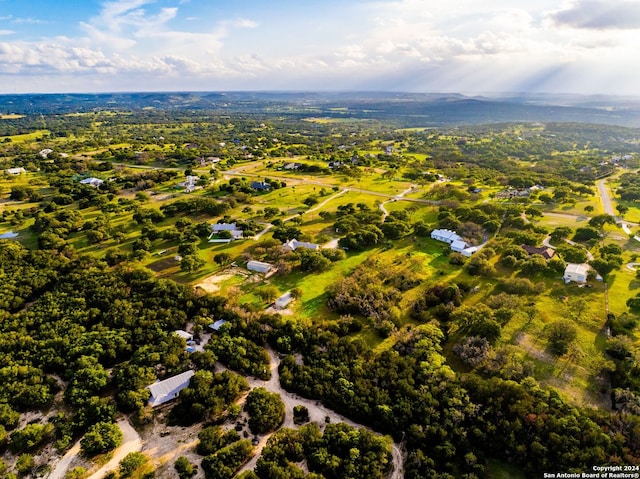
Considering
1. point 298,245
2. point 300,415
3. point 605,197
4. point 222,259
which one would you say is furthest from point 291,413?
point 605,197

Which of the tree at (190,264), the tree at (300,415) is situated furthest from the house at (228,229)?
the tree at (300,415)

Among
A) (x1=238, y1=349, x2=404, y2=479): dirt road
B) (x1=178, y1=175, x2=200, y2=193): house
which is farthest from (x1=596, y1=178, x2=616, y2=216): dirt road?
(x1=178, y1=175, x2=200, y2=193): house

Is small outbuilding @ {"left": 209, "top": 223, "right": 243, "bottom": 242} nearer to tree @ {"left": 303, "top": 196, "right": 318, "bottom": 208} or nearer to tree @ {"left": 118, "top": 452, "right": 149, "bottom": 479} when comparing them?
tree @ {"left": 303, "top": 196, "right": 318, "bottom": 208}

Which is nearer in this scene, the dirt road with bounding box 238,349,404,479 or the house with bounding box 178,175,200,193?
the dirt road with bounding box 238,349,404,479

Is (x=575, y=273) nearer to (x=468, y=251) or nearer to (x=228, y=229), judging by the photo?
(x=468, y=251)

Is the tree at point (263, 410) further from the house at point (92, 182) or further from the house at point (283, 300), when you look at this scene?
the house at point (92, 182)

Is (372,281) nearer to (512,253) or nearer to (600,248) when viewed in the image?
(512,253)
